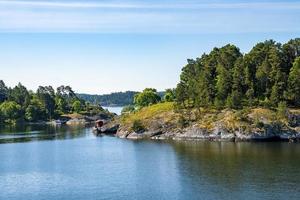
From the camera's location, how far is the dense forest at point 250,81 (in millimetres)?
169125

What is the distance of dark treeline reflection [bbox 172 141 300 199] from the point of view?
298ft

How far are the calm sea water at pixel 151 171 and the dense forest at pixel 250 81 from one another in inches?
1019

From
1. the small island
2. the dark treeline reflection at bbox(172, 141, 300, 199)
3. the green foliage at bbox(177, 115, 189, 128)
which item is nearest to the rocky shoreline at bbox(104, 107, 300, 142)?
the small island

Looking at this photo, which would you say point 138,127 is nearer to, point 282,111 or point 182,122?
point 182,122

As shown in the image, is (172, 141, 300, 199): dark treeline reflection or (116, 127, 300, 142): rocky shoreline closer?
(172, 141, 300, 199): dark treeline reflection

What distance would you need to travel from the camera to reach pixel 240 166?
111 m

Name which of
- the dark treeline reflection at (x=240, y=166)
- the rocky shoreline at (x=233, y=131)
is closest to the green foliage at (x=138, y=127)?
the rocky shoreline at (x=233, y=131)

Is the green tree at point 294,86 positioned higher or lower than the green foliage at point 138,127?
higher

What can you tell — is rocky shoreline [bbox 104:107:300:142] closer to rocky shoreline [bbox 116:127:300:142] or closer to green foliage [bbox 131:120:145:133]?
rocky shoreline [bbox 116:127:300:142]

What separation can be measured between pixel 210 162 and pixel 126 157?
76.8 ft

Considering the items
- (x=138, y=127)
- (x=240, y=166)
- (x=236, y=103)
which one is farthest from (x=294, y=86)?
(x=240, y=166)

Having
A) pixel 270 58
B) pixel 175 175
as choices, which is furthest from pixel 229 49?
pixel 175 175

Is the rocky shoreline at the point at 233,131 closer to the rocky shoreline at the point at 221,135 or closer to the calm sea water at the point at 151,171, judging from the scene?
the rocky shoreline at the point at 221,135

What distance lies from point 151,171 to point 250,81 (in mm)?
77176
